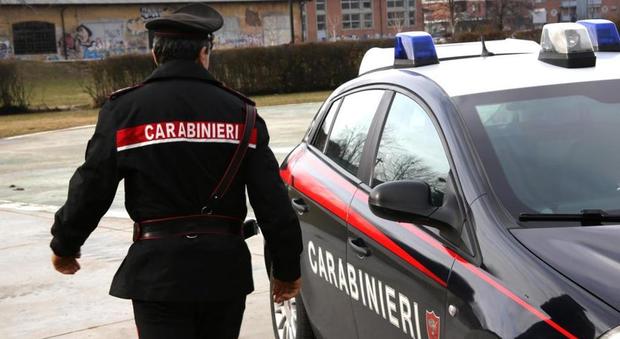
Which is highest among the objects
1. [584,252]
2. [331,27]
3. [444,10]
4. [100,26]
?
[584,252]

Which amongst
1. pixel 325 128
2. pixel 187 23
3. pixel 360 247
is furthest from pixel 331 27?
pixel 187 23

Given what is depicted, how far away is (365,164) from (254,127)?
902 mm

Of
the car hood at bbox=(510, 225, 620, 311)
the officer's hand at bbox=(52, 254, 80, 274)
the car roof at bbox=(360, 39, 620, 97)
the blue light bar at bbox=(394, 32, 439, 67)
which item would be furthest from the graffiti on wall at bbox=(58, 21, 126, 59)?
the car hood at bbox=(510, 225, 620, 311)

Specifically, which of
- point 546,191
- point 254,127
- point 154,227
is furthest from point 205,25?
point 546,191

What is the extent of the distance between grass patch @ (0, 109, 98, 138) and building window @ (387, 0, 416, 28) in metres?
61.6

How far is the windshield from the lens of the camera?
10.9ft

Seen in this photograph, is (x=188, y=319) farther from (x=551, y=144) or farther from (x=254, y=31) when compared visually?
(x=254, y=31)

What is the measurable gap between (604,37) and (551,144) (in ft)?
4.22

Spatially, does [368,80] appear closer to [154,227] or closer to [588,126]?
[588,126]

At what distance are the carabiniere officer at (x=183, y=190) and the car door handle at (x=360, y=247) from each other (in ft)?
1.35

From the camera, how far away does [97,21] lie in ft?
205

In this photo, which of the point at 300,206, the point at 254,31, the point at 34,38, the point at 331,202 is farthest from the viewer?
the point at 254,31

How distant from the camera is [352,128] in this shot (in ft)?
15.2

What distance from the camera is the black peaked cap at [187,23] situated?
3.44m
